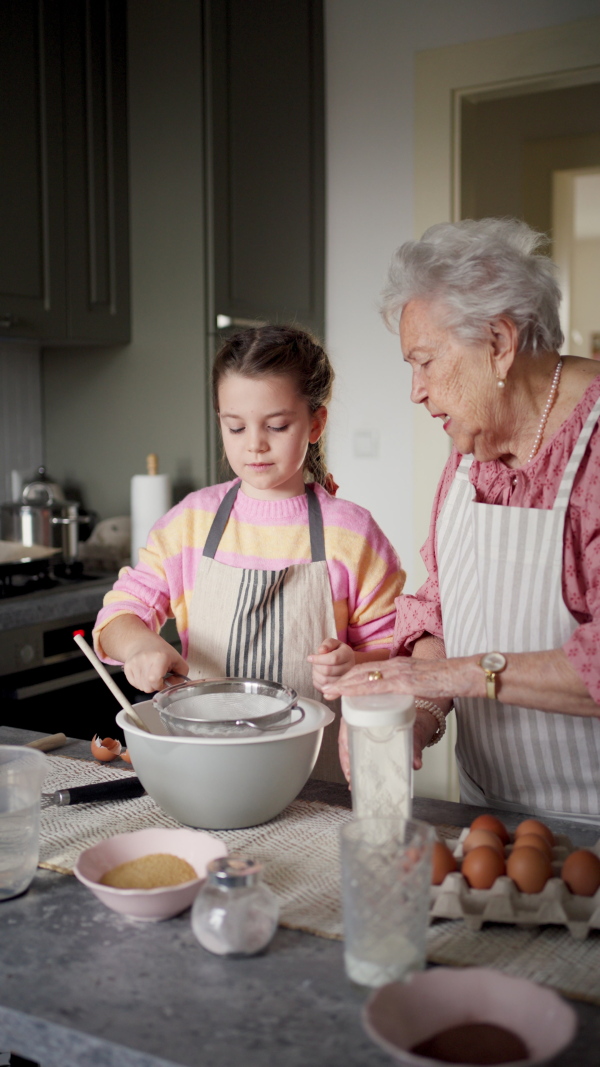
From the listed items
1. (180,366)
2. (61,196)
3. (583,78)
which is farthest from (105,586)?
(583,78)

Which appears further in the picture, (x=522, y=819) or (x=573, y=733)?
(x=573, y=733)

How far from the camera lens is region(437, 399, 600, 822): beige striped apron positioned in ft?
3.98

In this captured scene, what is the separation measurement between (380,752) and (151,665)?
0.45m

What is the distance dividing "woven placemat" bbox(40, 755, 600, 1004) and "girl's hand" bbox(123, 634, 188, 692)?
0.38ft

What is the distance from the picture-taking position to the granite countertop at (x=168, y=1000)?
681 mm

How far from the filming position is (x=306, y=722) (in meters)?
1.09

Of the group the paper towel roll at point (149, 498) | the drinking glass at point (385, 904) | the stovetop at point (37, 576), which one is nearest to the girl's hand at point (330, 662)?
the drinking glass at point (385, 904)

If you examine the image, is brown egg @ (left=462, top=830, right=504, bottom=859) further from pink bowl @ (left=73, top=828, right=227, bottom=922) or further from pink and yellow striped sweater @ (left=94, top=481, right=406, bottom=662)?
pink and yellow striped sweater @ (left=94, top=481, right=406, bottom=662)

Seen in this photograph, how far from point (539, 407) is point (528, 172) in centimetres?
308

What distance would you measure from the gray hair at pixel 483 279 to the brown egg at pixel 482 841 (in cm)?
60

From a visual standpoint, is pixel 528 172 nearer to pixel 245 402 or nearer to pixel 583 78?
pixel 583 78

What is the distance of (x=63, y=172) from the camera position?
2.53 m

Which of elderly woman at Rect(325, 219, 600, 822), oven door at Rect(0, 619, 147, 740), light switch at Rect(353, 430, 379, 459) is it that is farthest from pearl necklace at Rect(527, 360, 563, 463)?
light switch at Rect(353, 430, 379, 459)

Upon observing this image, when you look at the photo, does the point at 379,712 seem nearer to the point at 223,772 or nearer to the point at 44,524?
the point at 223,772
